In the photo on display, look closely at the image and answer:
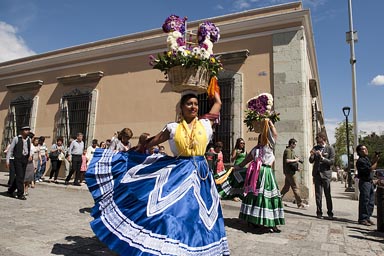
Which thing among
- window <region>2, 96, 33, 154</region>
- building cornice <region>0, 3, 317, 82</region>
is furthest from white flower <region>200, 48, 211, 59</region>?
window <region>2, 96, 33, 154</region>

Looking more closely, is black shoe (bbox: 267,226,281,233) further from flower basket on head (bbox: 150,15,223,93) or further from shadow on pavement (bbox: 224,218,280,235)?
flower basket on head (bbox: 150,15,223,93)

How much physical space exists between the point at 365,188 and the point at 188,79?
5185 mm

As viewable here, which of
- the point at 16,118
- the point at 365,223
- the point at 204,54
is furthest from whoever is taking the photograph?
the point at 16,118

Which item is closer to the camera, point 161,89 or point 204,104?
point 204,104

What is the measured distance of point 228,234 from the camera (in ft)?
15.2

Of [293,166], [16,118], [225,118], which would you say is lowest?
[293,166]

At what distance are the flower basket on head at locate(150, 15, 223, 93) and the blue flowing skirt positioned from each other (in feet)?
2.62

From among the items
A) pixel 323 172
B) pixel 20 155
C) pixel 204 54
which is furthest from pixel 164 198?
pixel 20 155

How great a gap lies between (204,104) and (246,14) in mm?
3544

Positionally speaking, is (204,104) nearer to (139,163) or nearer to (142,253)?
(139,163)

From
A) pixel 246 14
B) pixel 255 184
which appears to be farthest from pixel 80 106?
pixel 255 184

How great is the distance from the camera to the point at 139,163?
128 inches

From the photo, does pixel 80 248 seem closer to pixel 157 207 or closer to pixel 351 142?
pixel 157 207

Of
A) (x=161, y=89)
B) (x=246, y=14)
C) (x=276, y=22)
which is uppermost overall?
(x=246, y=14)
